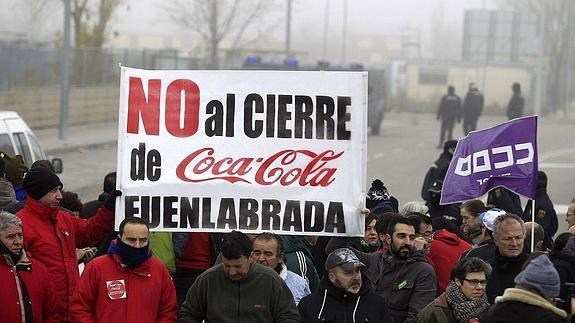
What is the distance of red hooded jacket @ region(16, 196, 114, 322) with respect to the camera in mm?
7605

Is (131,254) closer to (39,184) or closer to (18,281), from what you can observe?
(18,281)

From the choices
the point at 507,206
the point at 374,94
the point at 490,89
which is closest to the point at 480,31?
the point at 490,89

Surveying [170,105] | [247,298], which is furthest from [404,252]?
[170,105]

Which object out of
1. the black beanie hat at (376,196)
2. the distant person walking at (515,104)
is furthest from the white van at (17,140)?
the distant person walking at (515,104)

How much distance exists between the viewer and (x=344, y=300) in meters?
7.08

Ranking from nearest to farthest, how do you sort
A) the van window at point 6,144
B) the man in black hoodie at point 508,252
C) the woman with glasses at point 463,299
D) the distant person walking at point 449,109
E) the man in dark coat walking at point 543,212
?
the woman with glasses at point 463,299 → the man in black hoodie at point 508,252 → the man in dark coat walking at point 543,212 → the van window at point 6,144 → the distant person walking at point 449,109

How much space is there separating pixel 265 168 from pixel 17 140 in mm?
7372

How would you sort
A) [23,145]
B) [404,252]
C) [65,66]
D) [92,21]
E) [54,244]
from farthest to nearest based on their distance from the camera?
[92,21] < [65,66] < [23,145] < [404,252] < [54,244]

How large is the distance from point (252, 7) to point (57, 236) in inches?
2193

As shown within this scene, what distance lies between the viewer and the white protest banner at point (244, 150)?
802cm

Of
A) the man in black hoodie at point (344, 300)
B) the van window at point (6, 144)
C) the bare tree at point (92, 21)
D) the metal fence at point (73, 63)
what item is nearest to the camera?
the man in black hoodie at point (344, 300)

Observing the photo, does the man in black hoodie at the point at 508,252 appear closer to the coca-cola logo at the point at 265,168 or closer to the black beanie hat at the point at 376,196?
the coca-cola logo at the point at 265,168

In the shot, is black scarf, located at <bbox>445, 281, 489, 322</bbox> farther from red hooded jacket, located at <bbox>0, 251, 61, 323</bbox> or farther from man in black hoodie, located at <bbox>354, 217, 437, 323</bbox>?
red hooded jacket, located at <bbox>0, 251, 61, 323</bbox>

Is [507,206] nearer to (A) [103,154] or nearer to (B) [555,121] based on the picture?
(A) [103,154]
